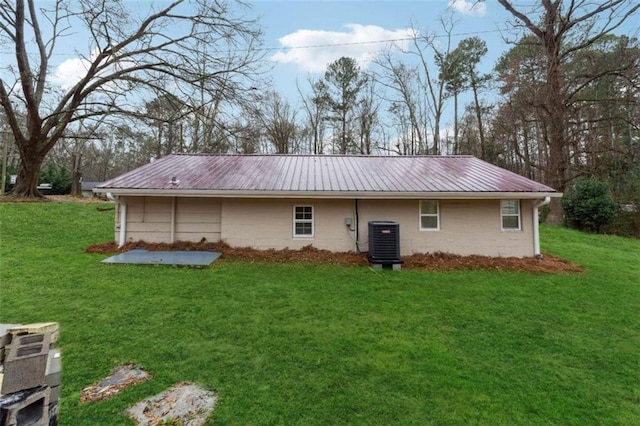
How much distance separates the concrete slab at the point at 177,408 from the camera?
2.41m

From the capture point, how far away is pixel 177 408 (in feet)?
8.34

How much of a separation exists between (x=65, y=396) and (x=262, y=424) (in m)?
1.76

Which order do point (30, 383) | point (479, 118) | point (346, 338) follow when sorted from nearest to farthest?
point (30, 383)
point (346, 338)
point (479, 118)

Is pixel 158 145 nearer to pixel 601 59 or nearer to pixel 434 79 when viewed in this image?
pixel 434 79

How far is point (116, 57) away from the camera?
41.5ft

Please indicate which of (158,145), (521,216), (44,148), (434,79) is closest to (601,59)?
(434,79)

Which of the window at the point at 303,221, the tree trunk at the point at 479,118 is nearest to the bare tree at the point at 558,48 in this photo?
the tree trunk at the point at 479,118

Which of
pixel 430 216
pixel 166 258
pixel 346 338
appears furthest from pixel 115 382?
pixel 430 216

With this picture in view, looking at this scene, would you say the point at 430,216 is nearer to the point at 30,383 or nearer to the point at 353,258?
the point at 353,258

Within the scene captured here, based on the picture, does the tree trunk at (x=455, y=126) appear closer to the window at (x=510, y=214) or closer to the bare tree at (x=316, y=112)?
the bare tree at (x=316, y=112)

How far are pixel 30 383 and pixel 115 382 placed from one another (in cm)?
107

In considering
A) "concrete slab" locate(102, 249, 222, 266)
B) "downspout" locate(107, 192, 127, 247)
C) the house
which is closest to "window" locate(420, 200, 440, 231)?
the house

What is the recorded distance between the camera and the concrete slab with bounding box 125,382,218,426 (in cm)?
241

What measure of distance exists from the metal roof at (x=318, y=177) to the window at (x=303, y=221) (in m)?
0.70
